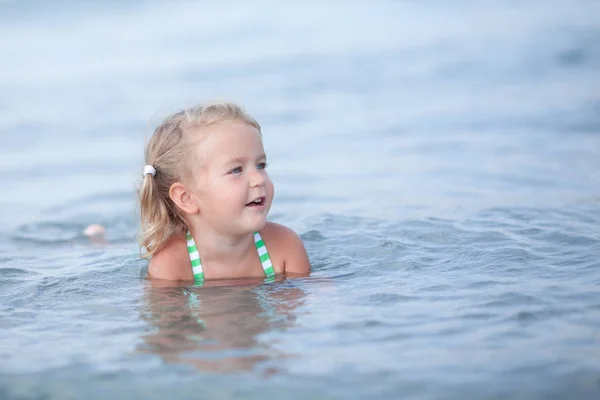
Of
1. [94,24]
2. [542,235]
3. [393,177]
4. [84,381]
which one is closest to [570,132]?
[393,177]

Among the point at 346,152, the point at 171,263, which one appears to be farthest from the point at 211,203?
the point at 346,152

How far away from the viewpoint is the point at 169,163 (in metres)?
4.72

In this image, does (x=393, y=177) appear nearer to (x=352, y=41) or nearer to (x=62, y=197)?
(x=62, y=197)

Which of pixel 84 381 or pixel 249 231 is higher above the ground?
pixel 249 231

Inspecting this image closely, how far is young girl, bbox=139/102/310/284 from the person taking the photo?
4.47 m

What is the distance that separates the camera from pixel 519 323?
3590 millimetres

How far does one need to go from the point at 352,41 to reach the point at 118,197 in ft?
28.0

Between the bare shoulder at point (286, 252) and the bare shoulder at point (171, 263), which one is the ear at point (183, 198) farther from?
the bare shoulder at point (286, 252)

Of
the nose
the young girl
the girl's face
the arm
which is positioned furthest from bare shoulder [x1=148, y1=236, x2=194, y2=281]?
the nose

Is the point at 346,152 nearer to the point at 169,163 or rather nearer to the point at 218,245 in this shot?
the point at 218,245

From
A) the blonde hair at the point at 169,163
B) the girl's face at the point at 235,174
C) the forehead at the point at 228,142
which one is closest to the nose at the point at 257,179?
the girl's face at the point at 235,174

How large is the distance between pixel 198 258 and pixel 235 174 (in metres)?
0.64

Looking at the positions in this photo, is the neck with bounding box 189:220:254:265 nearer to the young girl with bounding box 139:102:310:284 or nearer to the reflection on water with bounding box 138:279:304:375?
the young girl with bounding box 139:102:310:284

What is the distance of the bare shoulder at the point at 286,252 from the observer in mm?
4957
